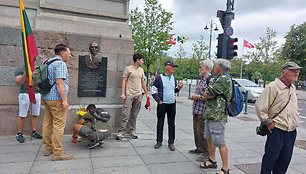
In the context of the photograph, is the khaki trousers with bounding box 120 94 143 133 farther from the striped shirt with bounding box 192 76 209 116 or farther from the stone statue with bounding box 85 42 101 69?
the striped shirt with bounding box 192 76 209 116

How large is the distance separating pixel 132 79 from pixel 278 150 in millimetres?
3447

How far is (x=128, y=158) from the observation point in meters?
4.75

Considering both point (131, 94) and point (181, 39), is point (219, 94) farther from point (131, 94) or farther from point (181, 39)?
point (181, 39)

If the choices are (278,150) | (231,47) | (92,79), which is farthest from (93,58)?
(231,47)

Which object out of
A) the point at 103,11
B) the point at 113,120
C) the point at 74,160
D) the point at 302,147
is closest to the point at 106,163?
the point at 74,160

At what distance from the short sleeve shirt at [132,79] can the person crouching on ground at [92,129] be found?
1.07 m

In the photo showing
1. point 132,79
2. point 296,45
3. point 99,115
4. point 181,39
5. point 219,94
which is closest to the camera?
point 219,94

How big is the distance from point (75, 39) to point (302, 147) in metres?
5.78

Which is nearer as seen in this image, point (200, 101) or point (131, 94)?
point (200, 101)

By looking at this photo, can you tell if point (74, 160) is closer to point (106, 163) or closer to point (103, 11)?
point (106, 163)

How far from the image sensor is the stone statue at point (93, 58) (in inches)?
240

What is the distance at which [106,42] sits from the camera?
6.43m

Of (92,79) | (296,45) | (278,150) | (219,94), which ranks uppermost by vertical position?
(296,45)

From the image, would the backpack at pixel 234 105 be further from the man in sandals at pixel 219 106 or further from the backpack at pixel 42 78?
the backpack at pixel 42 78
